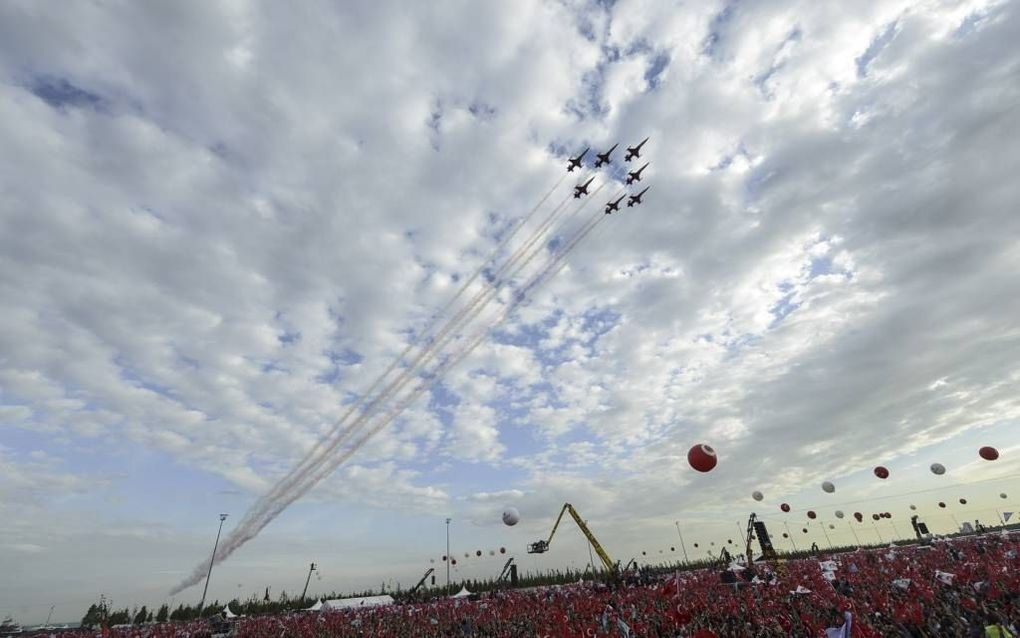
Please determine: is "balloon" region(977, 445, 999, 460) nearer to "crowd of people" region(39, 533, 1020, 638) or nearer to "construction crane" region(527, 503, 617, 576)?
"crowd of people" region(39, 533, 1020, 638)

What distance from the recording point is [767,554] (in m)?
27.5

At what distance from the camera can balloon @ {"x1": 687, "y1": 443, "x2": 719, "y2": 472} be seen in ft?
45.5

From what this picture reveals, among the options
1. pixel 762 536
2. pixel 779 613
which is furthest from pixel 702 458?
pixel 762 536

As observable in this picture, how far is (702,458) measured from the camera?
45.7ft

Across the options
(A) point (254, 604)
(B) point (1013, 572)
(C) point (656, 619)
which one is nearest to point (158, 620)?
(A) point (254, 604)

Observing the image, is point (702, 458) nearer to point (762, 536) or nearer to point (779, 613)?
point (779, 613)

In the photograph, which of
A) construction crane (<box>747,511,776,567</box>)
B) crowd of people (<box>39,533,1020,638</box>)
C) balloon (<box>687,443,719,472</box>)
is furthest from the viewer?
construction crane (<box>747,511,776,567</box>)

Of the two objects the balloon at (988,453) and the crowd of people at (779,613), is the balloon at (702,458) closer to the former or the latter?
the crowd of people at (779,613)

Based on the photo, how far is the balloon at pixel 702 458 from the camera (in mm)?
13883

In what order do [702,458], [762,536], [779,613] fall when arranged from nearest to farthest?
[779,613] → [702,458] → [762,536]

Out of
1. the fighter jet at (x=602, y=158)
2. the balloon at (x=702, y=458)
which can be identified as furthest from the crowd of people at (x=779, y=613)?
the fighter jet at (x=602, y=158)

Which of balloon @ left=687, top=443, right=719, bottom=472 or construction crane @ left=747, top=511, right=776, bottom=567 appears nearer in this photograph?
balloon @ left=687, top=443, right=719, bottom=472

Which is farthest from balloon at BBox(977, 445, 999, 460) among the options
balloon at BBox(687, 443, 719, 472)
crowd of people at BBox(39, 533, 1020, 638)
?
balloon at BBox(687, 443, 719, 472)

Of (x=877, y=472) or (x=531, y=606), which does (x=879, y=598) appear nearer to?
(x=531, y=606)
